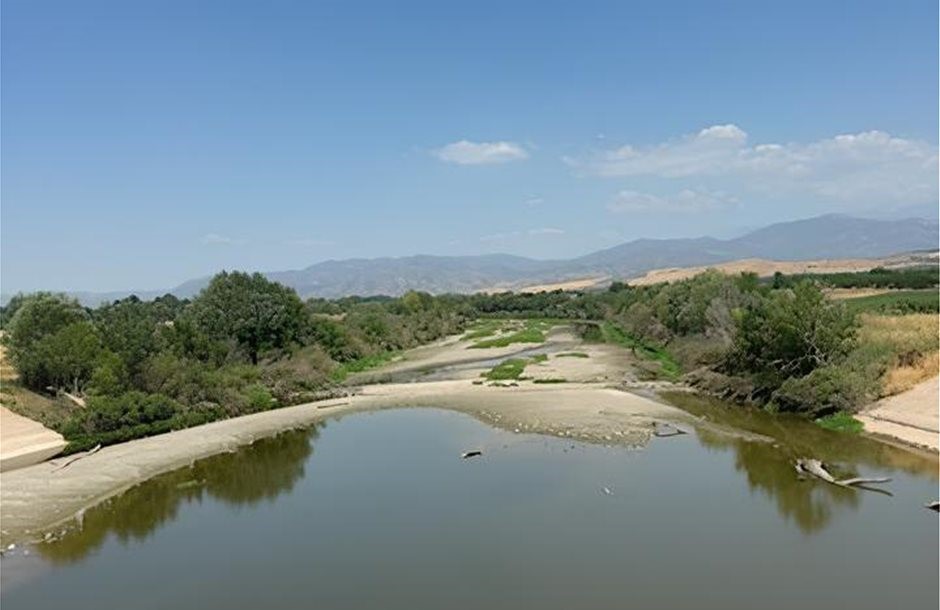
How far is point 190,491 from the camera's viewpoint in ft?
94.5

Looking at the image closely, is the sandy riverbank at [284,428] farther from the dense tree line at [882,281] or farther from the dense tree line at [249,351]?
the dense tree line at [882,281]

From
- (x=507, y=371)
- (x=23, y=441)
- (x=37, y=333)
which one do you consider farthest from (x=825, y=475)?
(x=37, y=333)

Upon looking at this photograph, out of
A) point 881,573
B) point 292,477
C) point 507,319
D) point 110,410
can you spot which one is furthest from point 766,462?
point 507,319

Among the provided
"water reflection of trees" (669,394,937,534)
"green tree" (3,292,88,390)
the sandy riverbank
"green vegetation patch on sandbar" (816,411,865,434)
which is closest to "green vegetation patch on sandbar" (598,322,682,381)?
the sandy riverbank

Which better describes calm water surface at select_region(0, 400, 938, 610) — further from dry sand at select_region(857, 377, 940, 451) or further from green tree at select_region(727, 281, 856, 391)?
green tree at select_region(727, 281, 856, 391)

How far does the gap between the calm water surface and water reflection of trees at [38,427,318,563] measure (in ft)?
0.36

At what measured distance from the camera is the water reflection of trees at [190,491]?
77.3 feet

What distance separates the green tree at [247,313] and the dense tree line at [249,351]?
10 centimetres

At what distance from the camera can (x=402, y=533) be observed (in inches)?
878

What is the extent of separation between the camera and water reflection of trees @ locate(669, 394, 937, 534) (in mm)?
23688

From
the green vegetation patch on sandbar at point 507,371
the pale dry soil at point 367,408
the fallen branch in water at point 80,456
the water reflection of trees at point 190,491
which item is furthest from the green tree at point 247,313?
the water reflection of trees at point 190,491

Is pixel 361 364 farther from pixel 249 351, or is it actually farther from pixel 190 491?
pixel 190 491

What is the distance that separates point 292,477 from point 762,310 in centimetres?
2878

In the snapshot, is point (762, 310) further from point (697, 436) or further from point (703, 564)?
point (703, 564)
